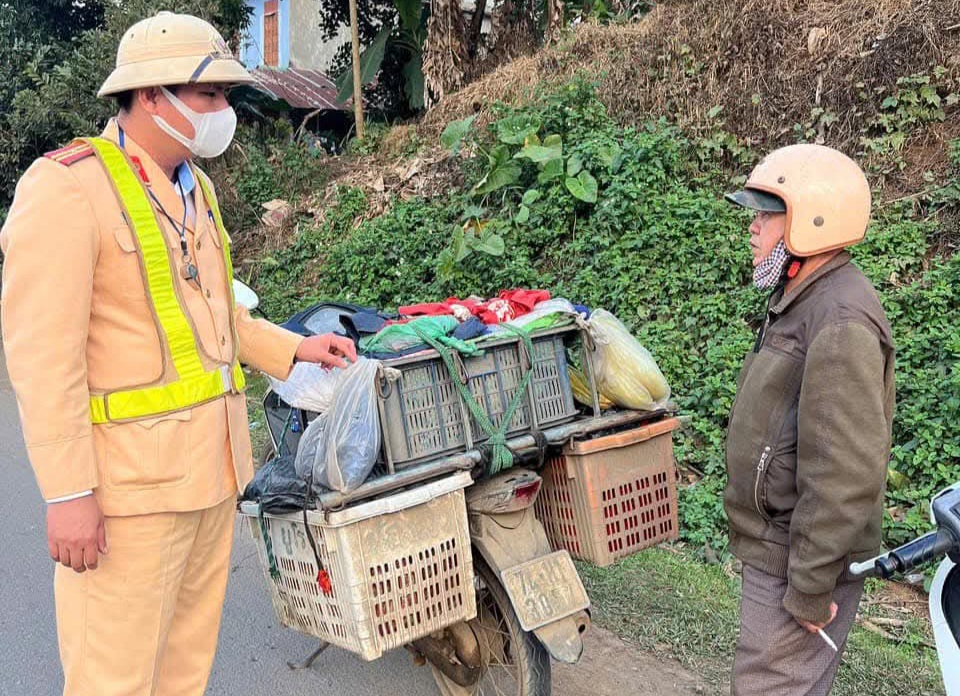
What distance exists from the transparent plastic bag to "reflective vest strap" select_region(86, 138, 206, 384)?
1.76 ft

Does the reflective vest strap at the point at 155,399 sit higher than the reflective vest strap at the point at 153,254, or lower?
lower

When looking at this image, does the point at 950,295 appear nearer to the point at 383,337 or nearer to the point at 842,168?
the point at 842,168

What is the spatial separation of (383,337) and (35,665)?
2.28 metres

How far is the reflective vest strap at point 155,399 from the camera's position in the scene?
2354mm

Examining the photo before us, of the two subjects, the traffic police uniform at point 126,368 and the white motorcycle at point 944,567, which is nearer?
the white motorcycle at point 944,567

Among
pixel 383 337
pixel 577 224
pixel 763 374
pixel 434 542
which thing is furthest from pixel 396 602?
pixel 577 224

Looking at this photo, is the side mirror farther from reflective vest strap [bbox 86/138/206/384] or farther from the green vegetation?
the green vegetation

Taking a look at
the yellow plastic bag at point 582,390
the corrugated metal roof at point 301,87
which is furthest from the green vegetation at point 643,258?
the corrugated metal roof at point 301,87

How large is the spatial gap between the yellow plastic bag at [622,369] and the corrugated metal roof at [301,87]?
13814mm

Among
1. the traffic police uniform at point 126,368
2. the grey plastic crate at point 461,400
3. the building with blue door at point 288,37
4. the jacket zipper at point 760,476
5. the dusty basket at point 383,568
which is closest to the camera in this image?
the traffic police uniform at point 126,368

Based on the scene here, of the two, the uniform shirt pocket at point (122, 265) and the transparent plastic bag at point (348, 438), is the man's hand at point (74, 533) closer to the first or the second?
the uniform shirt pocket at point (122, 265)

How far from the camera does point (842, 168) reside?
2441 millimetres

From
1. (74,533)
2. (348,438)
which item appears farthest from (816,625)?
(74,533)

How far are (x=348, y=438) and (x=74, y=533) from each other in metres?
0.87
